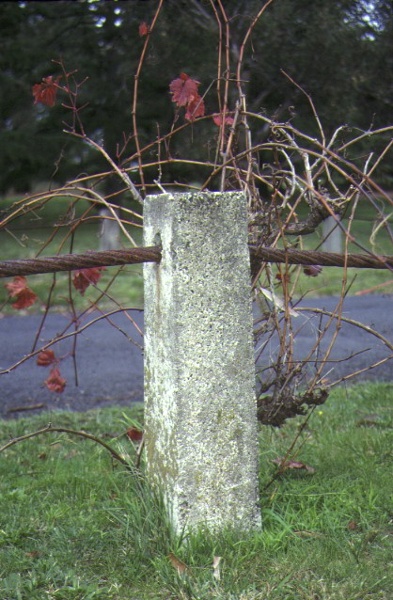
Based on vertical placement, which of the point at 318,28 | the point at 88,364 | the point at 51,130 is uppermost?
the point at 318,28

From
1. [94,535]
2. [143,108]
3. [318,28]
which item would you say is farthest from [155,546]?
[143,108]

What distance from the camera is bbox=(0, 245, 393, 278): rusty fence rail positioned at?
2.58 metres

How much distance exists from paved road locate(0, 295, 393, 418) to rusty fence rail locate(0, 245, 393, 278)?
171 centimetres

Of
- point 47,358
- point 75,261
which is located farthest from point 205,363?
point 47,358

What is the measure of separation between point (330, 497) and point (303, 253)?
90cm

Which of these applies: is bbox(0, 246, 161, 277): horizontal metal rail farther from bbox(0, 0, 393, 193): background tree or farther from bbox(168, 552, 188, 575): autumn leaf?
bbox(0, 0, 393, 193): background tree

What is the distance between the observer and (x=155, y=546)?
269cm

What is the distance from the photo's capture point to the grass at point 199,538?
2514mm

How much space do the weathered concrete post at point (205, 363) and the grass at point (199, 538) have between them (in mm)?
116

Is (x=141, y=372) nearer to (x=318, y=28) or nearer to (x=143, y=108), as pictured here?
(x=318, y=28)

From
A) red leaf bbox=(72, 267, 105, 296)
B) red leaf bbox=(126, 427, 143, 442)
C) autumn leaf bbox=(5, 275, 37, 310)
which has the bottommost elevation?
red leaf bbox=(126, 427, 143, 442)

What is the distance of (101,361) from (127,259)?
4843 millimetres

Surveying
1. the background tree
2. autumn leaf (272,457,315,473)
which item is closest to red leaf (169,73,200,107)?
autumn leaf (272,457,315,473)

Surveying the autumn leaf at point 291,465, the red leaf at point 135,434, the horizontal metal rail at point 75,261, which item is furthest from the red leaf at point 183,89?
the autumn leaf at point 291,465
